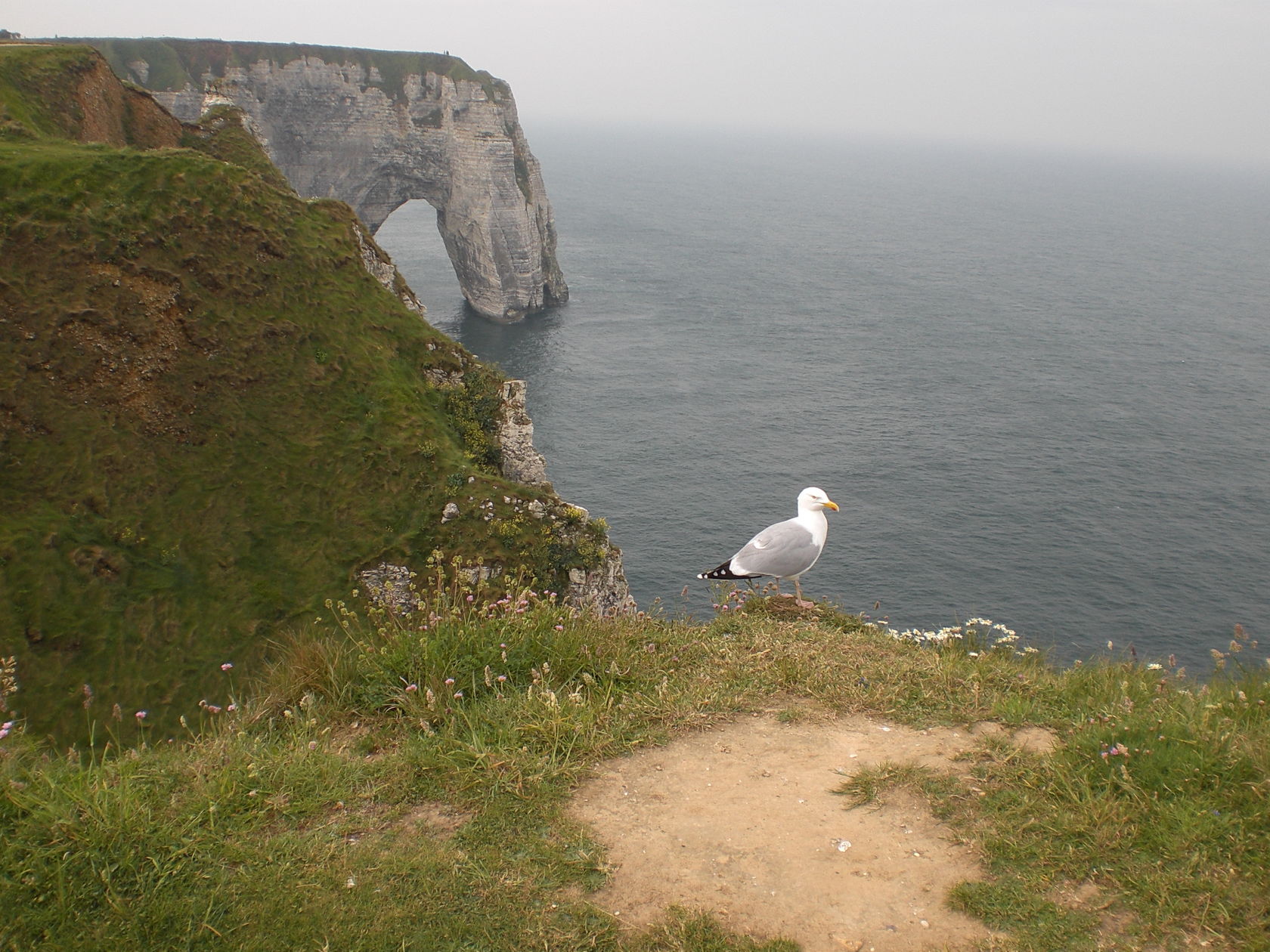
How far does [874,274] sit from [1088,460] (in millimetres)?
75458

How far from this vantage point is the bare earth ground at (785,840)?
646 cm

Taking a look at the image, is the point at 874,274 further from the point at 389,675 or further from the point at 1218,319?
the point at 389,675

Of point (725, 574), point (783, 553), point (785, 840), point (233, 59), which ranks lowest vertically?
point (725, 574)

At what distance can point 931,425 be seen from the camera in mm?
81750

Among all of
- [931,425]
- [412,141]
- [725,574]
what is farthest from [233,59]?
[725,574]

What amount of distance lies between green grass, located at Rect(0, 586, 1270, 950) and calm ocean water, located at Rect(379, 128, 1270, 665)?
35.2 ft

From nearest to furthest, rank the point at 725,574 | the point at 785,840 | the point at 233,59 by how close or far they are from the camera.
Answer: the point at 785,840 < the point at 725,574 < the point at 233,59

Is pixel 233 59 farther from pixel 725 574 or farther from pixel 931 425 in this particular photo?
pixel 725 574

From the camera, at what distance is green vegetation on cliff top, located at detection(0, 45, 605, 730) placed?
1075 inches

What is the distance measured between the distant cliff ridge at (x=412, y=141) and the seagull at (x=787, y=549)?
10351 centimetres

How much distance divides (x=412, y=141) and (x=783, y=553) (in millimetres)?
114895

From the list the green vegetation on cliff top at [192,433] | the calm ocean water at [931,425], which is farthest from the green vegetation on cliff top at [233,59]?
the green vegetation on cliff top at [192,433]

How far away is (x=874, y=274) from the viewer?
14250cm

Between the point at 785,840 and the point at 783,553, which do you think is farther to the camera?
the point at 783,553
